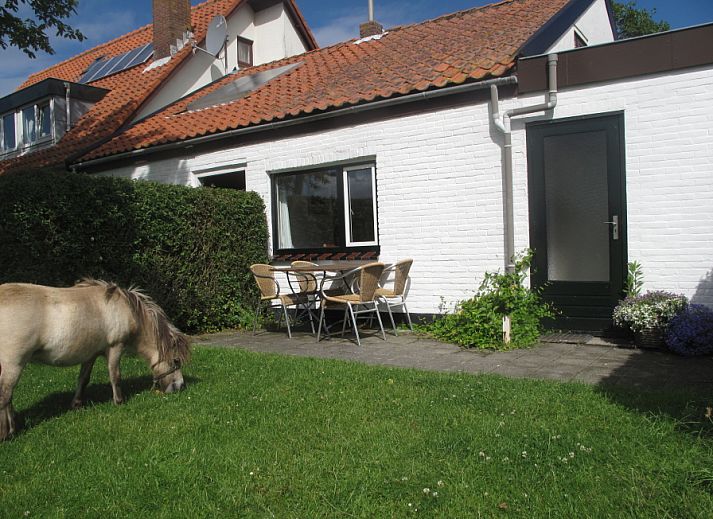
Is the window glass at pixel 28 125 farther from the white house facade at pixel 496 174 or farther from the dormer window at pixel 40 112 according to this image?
the white house facade at pixel 496 174

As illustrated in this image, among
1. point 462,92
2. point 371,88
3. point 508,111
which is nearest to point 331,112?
point 371,88

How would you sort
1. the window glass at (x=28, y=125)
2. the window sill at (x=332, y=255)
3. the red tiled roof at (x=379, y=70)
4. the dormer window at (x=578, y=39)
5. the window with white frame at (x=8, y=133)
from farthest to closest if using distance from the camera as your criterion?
1. the window with white frame at (x=8, y=133)
2. the window glass at (x=28, y=125)
3. the dormer window at (x=578, y=39)
4. the window sill at (x=332, y=255)
5. the red tiled roof at (x=379, y=70)

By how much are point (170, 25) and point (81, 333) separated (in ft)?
45.2

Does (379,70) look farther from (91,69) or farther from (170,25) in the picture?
(91,69)

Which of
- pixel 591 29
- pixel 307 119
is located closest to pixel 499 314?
pixel 307 119

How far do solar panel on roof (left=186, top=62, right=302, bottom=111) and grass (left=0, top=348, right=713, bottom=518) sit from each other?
8571 millimetres

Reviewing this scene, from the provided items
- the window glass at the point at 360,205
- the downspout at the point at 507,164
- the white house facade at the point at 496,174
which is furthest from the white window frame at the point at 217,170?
the downspout at the point at 507,164

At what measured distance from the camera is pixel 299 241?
373 inches

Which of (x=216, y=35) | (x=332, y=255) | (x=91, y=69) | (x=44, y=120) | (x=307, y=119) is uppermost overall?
(x=91, y=69)

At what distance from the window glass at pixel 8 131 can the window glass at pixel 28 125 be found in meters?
0.58

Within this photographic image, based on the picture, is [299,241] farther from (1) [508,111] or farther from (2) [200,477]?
(2) [200,477]

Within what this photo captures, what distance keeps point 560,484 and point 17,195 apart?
6.06 m

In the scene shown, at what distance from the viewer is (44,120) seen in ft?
51.0

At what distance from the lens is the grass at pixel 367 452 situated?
2646 mm
